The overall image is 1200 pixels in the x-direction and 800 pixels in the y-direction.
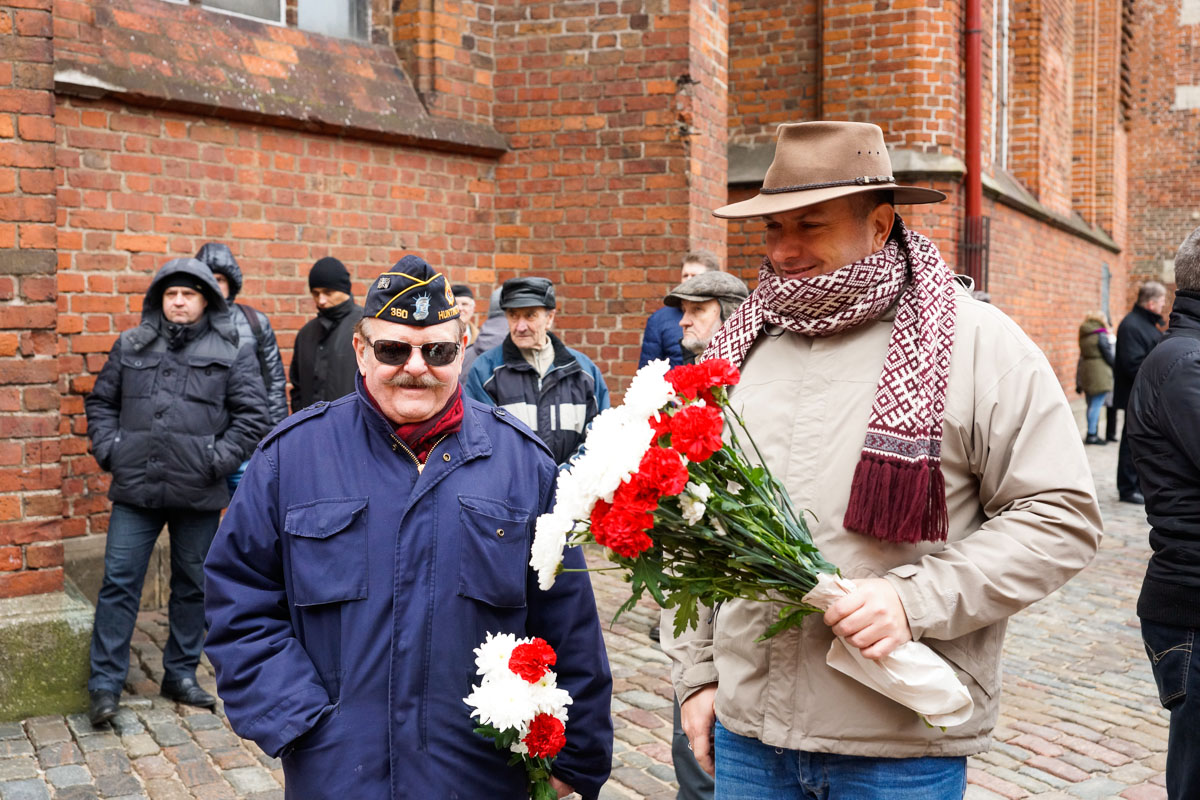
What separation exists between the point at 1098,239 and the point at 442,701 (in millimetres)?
18560

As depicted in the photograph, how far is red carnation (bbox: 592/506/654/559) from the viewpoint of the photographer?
186 cm

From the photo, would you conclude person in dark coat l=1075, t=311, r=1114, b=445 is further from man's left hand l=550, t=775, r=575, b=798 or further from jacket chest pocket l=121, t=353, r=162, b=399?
man's left hand l=550, t=775, r=575, b=798

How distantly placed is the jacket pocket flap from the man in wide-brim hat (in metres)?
0.77

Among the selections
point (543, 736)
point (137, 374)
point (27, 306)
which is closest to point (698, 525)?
point (543, 736)

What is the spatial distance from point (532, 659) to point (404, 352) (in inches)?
26.9

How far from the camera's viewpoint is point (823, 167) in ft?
7.35

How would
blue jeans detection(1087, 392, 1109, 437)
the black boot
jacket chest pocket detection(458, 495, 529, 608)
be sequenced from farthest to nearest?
blue jeans detection(1087, 392, 1109, 437)
the black boot
jacket chest pocket detection(458, 495, 529, 608)

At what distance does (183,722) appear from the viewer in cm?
486

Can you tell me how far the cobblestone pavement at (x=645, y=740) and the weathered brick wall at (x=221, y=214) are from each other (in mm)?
1729

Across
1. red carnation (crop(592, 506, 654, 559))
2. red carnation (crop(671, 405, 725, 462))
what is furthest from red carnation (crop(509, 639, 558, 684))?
red carnation (crop(671, 405, 725, 462))

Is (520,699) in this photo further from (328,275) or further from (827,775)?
(328,275)

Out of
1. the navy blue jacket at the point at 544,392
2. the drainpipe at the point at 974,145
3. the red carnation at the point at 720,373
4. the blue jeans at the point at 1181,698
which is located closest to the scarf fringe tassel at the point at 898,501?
the red carnation at the point at 720,373

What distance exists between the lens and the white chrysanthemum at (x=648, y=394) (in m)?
2.03

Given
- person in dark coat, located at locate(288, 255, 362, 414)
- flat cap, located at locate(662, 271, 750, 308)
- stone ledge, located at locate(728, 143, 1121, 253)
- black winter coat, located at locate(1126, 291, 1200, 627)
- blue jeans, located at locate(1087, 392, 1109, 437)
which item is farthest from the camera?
blue jeans, located at locate(1087, 392, 1109, 437)
